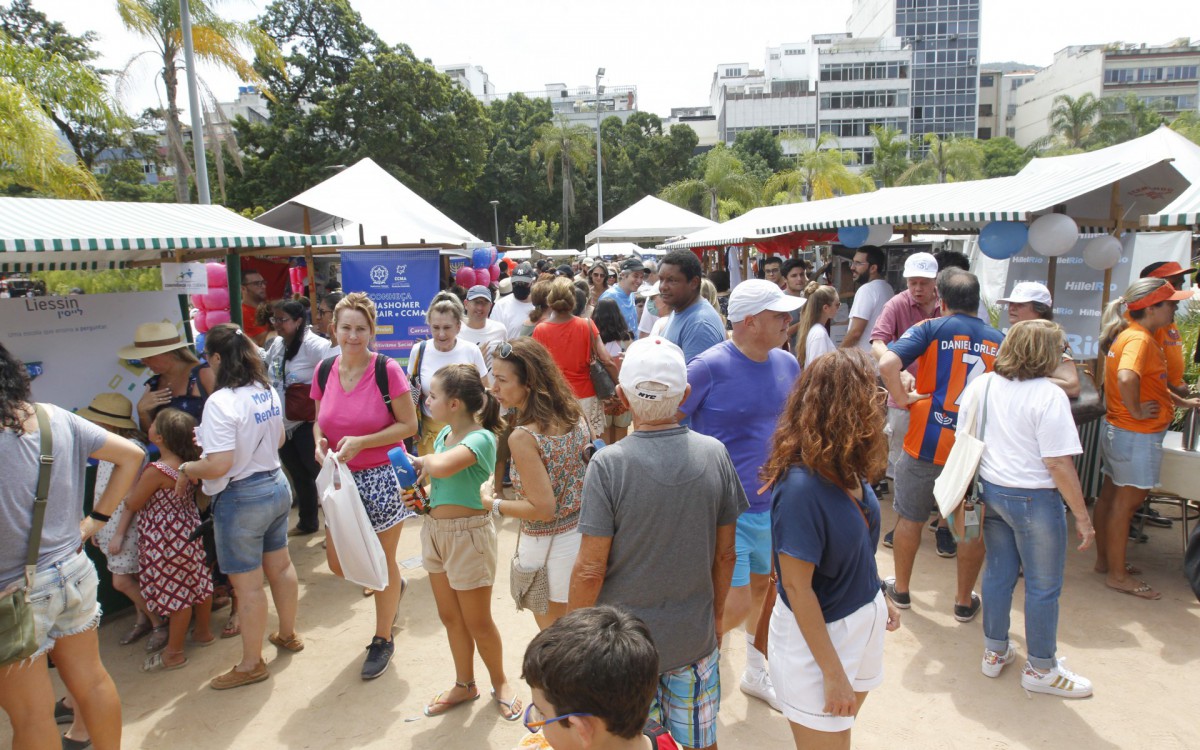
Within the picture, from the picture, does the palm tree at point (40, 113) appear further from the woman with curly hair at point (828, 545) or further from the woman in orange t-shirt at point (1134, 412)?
the woman in orange t-shirt at point (1134, 412)

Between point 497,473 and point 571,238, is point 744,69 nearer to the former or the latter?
point 571,238

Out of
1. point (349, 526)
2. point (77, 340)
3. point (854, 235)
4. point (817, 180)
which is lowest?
point (349, 526)

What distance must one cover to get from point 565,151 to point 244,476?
152 ft

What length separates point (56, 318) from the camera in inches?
170

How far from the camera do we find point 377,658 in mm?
3625

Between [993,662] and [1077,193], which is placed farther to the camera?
[1077,193]

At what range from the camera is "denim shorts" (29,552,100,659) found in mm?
2438

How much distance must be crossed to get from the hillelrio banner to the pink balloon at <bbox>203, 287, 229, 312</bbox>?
155cm

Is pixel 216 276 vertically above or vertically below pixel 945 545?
above

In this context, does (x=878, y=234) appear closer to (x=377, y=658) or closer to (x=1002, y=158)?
(x=377, y=658)

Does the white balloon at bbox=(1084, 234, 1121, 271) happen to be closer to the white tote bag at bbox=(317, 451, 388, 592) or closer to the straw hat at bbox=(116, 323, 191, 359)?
the white tote bag at bbox=(317, 451, 388, 592)

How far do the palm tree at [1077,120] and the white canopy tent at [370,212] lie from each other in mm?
61832

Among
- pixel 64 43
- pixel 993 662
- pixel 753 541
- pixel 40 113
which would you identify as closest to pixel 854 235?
pixel 993 662

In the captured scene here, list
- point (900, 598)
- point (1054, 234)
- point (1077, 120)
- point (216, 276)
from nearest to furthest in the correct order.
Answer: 1. point (900, 598)
2. point (1054, 234)
3. point (216, 276)
4. point (1077, 120)
